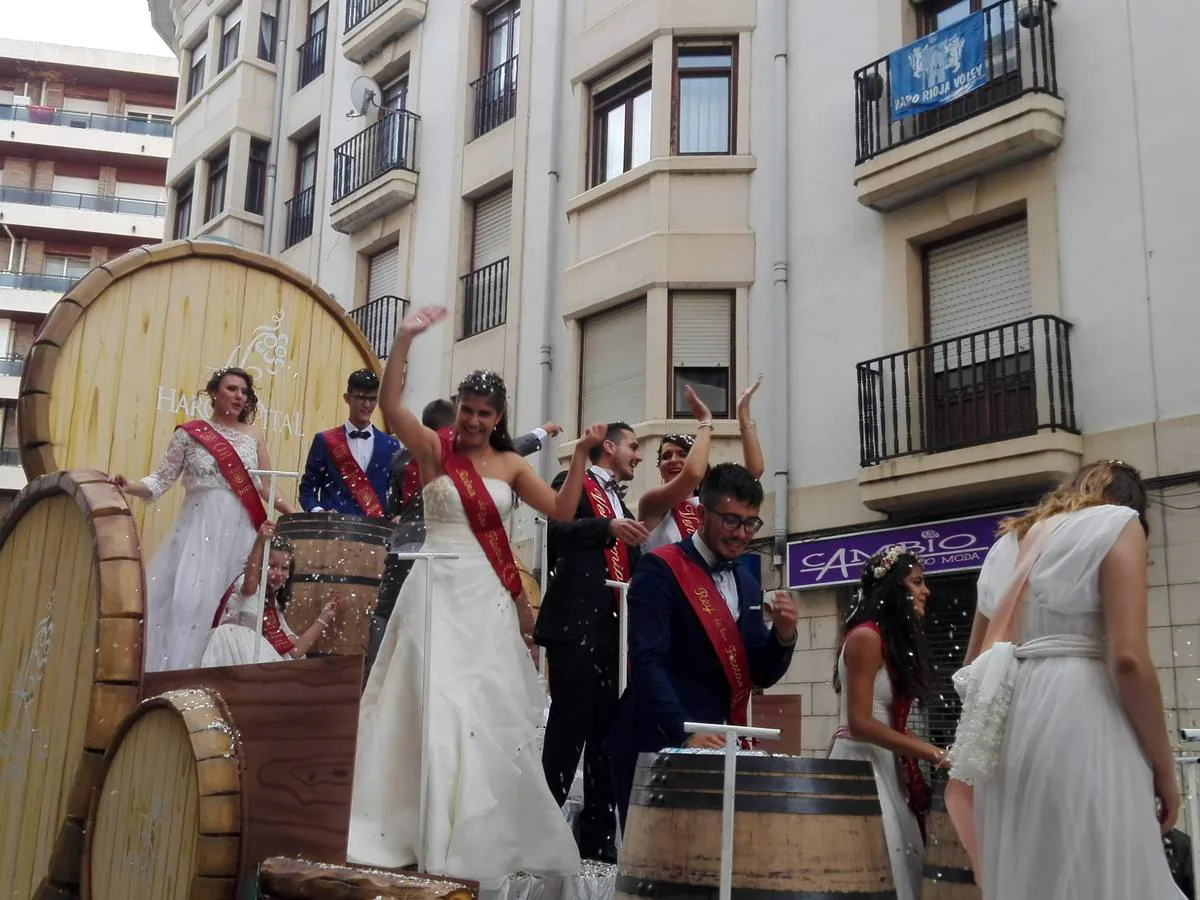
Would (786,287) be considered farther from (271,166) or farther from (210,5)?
(210,5)

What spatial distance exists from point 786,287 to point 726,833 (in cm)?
1233

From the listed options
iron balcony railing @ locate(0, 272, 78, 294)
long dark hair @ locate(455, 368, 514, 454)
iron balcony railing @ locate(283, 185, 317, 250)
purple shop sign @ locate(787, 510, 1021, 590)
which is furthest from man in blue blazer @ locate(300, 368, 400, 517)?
iron balcony railing @ locate(0, 272, 78, 294)

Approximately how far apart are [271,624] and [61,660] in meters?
2.02

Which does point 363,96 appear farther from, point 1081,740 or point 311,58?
point 1081,740

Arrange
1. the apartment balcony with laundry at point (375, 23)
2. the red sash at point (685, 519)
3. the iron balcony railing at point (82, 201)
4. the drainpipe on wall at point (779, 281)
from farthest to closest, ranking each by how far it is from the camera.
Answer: the iron balcony railing at point (82, 201) → the apartment balcony with laundry at point (375, 23) → the drainpipe on wall at point (779, 281) → the red sash at point (685, 519)

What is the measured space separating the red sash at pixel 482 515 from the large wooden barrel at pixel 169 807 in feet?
3.71

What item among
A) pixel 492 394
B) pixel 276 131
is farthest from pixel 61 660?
pixel 276 131

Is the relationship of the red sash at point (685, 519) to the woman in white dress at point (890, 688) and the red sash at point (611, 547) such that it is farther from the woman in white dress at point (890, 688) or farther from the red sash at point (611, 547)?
the woman in white dress at point (890, 688)

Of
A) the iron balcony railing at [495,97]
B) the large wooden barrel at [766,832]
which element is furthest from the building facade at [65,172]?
the large wooden barrel at [766,832]

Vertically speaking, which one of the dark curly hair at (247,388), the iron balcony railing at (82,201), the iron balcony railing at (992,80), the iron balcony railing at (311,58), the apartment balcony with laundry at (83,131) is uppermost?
the apartment balcony with laundry at (83,131)

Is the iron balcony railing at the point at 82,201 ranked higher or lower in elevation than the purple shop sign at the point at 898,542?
higher

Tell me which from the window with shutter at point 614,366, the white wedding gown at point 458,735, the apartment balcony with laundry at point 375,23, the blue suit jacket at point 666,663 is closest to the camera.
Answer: the blue suit jacket at point 666,663

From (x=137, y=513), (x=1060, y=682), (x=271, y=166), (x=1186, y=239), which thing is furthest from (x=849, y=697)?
(x=271, y=166)

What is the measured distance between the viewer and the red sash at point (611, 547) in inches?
220
